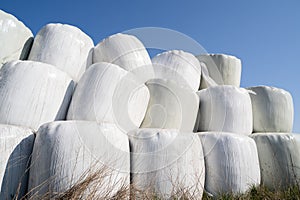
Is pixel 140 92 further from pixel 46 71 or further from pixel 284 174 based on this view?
pixel 284 174

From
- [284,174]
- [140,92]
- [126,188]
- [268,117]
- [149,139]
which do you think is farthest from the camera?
[268,117]

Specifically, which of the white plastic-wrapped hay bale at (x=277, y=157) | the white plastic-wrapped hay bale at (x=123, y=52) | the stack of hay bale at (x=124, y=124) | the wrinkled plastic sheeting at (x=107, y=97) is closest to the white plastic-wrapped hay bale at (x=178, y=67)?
the stack of hay bale at (x=124, y=124)

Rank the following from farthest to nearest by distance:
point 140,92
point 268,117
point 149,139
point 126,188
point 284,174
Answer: point 268,117, point 284,174, point 140,92, point 149,139, point 126,188

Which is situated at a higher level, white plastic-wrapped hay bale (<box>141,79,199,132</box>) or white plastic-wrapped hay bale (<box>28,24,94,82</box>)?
white plastic-wrapped hay bale (<box>28,24,94,82</box>)

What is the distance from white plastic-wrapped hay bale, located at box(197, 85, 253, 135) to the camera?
65.2 inches

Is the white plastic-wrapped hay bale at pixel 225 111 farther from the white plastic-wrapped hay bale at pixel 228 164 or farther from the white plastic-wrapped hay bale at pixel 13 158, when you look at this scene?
the white plastic-wrapped hay bale at pixel 13 158

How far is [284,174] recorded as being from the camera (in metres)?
1.63

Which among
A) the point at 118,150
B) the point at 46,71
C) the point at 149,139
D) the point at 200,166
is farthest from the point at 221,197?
the point at 46,71

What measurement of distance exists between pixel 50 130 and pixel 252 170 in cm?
100

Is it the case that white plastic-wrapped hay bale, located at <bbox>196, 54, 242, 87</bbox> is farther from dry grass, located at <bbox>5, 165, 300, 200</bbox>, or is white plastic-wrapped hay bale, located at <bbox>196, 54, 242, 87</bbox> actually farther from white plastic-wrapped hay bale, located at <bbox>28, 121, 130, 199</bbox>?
white plastic-wrapped hay bale, located at <bbox>28, 121, 130, 199</bbox>

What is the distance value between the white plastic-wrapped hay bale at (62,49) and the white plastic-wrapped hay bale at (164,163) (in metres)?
0.57

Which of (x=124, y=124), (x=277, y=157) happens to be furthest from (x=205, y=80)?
(x=124, y=124)

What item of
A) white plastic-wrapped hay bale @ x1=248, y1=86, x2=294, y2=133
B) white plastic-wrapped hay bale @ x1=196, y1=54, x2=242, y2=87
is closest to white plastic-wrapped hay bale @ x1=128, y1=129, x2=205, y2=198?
white plastic-wrapped hay bale @ x1=248, y1=86, x2=294, y2=133

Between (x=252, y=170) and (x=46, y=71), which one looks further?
(x=252, y=170)
